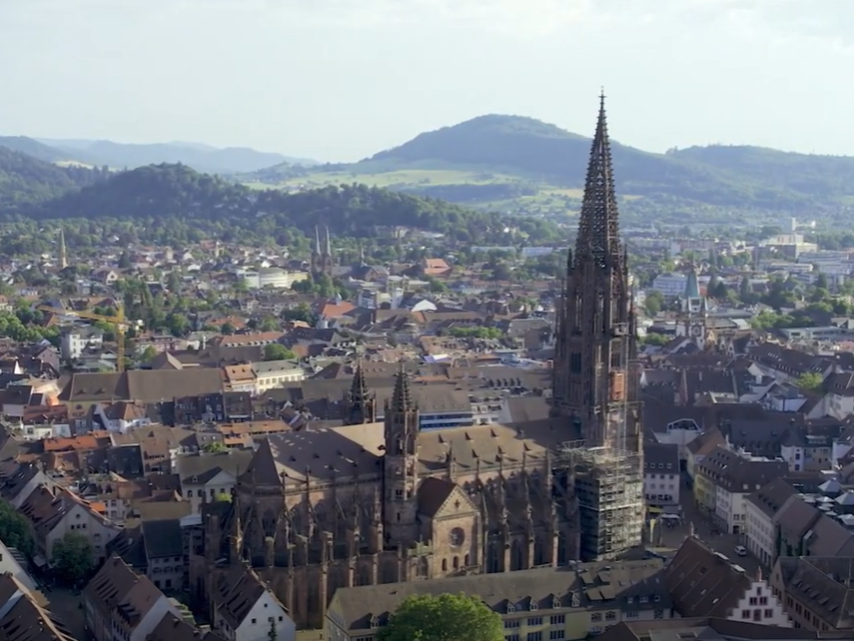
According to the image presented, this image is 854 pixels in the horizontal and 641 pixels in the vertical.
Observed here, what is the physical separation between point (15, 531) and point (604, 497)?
44.5m

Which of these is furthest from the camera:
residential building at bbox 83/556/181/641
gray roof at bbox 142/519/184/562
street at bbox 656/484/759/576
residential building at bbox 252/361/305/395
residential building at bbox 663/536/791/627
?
residential building at bbox 252/361/305/395

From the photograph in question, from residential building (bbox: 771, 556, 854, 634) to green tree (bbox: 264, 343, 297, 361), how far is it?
11380 cm

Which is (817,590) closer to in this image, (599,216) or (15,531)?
(599,216)

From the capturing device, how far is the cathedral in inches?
3634

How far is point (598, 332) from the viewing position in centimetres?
10525

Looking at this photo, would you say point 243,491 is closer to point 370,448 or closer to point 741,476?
point 370,448

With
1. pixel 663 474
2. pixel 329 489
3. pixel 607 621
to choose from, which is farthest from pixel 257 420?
pixel 607 621

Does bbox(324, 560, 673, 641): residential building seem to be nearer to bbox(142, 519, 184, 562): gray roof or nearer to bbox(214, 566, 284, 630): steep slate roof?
bbox(214, 566, 284, 630): steep slate roof

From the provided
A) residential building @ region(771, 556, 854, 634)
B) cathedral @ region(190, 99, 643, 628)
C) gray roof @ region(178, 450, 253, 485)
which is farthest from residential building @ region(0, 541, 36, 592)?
residential building @ region(771, 556, 854, 634)

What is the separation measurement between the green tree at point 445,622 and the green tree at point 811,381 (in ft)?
320

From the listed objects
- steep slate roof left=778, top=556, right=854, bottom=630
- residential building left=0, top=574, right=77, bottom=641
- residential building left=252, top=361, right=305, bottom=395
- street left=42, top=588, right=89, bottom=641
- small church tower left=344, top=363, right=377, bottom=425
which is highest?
small church tower left=344, top=363, right=377, bottom=425

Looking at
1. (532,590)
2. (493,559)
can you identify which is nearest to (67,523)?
(493,559)

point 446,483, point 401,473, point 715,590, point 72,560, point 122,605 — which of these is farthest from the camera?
point 72,560

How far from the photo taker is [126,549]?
101 m
